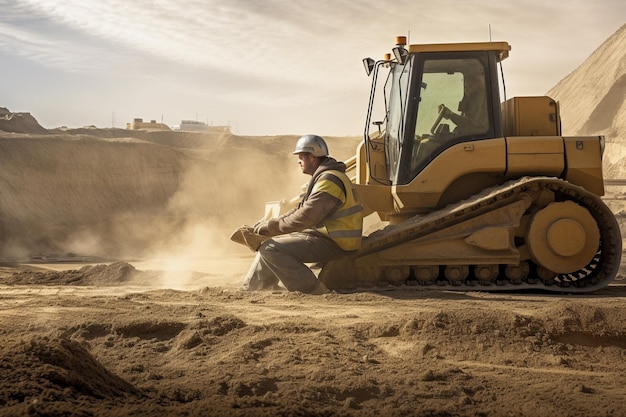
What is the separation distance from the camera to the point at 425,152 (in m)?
9.32

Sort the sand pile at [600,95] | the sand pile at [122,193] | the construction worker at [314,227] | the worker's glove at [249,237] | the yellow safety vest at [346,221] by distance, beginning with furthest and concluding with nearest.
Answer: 1. the sand pile at [600,95]
2. the sand pile at [122,193]
3. the worker's glove at [249,237]
4. the yellow safety vest at [346,221]
5. the construction worker at [314,227]

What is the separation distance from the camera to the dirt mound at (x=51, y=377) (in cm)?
382

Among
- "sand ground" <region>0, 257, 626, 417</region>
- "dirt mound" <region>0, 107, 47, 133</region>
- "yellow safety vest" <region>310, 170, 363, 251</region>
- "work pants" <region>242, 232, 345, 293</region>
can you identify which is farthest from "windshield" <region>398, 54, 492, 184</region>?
"dirt mound" <region>0, 107, 47, 133</region>

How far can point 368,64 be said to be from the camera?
997cm

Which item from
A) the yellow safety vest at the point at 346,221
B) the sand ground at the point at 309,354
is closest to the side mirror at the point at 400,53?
the yellow safety vest at the point at 346,221

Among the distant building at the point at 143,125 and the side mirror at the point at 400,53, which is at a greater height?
the distant building at the point at 143,125

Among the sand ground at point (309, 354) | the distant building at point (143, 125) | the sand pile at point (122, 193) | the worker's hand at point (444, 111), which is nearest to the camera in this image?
the sand ground at point (309, 354)

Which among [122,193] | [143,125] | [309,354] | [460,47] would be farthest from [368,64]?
[143,125]

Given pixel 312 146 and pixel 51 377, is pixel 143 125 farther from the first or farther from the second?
pixel 51 377

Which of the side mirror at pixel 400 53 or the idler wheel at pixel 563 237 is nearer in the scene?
the idler wheel at pixel 563 237

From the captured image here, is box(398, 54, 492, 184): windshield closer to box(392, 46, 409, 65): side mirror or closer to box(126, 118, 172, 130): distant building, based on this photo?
box(392, 46, 409, 65): side mirror

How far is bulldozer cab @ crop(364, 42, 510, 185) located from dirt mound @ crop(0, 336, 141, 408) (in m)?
5.60

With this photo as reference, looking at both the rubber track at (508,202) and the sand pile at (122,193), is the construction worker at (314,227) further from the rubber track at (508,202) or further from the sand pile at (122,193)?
the sand pile at (122,193)

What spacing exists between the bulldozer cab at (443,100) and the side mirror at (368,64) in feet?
2.10
